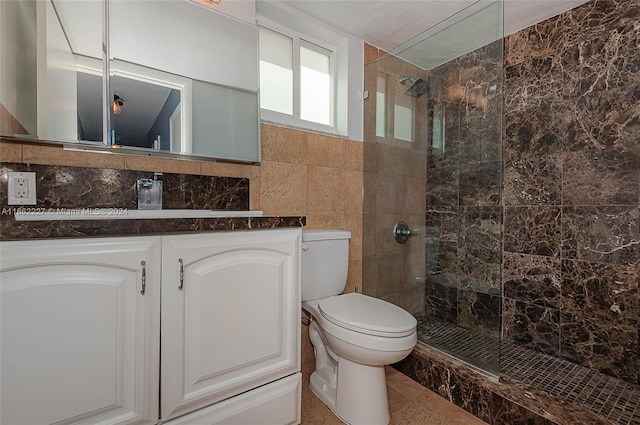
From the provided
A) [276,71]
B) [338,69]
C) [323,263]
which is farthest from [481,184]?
[276,71]

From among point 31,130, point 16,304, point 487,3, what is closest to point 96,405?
point 16,304

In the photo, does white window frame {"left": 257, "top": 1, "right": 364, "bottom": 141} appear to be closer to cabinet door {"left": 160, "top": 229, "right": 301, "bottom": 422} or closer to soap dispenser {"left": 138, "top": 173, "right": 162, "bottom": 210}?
soap dispenser {"left": 138, "top": 173, "right": 162, "bottom": 210}

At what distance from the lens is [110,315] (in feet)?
2.92

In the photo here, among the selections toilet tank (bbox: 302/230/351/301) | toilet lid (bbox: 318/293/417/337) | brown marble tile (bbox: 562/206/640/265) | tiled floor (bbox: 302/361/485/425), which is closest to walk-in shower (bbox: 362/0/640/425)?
brown marble tile (bbox: 562/206/640/265)

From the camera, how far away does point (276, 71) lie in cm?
192

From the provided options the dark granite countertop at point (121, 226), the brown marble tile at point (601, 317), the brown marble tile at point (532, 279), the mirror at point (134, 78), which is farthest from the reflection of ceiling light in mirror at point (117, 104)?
the brown marble tile at point (601, 317)

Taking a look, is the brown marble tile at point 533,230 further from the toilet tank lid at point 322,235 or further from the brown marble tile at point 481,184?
the toilet tank lid at point 322,235

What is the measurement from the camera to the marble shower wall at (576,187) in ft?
5.27

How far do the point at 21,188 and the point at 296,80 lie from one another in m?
1.47

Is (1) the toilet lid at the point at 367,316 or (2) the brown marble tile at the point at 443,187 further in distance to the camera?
(2) the brown marble tile at the point at 443,187

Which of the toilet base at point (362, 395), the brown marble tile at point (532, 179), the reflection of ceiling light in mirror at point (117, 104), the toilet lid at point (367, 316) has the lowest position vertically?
the toilet base at point (362, 395)

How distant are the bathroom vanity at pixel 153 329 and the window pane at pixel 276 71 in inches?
38.8

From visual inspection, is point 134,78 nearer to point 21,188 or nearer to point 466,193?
point 21,188

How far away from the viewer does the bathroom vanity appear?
2.60ft
